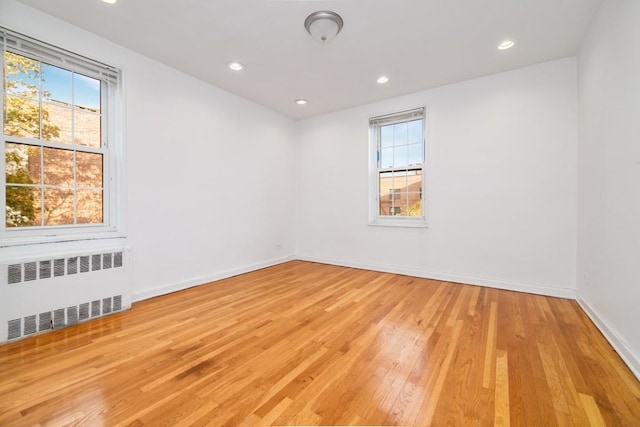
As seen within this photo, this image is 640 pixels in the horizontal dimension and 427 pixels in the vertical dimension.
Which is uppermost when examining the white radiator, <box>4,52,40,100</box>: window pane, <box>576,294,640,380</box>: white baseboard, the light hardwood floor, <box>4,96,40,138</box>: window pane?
<box>4,52,40,100</box>: window pane

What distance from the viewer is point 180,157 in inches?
136

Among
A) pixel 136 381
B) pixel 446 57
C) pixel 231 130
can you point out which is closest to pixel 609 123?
pixel 446 57

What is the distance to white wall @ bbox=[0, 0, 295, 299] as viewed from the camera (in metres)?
2.96

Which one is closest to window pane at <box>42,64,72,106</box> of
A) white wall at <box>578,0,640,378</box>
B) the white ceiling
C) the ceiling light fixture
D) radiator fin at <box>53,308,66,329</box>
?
the white ceiling

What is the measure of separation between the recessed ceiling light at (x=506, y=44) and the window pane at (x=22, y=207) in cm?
502

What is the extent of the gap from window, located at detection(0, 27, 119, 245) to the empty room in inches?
0.7

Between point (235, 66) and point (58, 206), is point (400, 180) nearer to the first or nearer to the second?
point (235, 66)

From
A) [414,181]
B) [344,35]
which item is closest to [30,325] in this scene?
[344,35]

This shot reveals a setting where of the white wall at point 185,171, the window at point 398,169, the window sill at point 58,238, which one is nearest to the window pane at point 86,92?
the white wall at point 185,171

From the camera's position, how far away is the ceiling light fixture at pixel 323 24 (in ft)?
7.78

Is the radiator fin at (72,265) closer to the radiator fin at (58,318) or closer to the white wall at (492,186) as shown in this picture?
the radiator fin at (58,318)

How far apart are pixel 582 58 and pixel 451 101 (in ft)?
4.48

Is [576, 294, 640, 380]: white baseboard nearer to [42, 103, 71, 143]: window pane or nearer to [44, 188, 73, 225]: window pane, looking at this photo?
[44, 188, 73, 225]: window pane

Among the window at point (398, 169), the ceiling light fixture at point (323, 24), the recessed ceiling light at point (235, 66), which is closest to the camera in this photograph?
the ceiling light fixture at point (323, 24)
